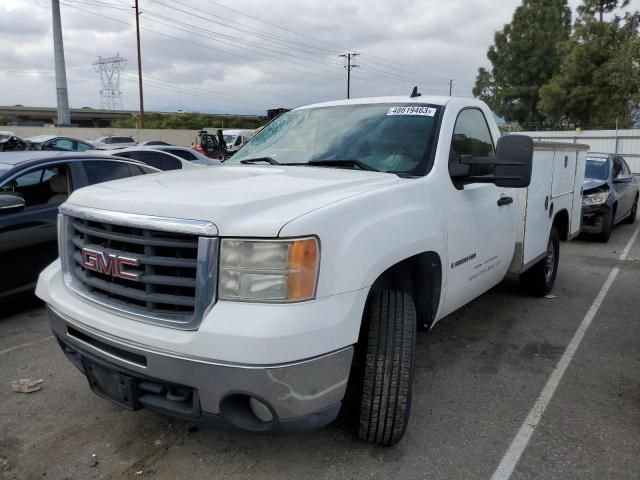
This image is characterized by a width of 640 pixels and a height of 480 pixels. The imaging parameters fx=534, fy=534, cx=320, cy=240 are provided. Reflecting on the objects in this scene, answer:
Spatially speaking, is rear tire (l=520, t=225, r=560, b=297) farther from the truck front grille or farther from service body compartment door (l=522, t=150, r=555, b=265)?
the truck front grille

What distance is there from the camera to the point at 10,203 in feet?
15.3

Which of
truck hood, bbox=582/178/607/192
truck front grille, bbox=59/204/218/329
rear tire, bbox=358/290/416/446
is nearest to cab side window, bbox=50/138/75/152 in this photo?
truck hood, bbox=582/178/607/192

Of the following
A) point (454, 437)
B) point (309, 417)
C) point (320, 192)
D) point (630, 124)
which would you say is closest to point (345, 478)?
point (309, 417)

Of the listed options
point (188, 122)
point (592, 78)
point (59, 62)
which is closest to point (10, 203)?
point (59, 62)

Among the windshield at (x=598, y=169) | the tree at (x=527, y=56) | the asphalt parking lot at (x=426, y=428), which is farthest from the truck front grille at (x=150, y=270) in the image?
the tree at (x=527, y=56)

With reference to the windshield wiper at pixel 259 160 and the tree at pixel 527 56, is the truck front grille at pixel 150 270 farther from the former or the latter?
the tree at pixel 527 56

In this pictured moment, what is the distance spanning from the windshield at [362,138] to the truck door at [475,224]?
0.25m

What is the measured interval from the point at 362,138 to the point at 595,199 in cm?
771

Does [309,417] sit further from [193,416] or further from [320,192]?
[320,192]

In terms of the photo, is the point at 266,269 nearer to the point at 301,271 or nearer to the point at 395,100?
the point at 301,271

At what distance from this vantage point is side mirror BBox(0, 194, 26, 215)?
461 centimetres

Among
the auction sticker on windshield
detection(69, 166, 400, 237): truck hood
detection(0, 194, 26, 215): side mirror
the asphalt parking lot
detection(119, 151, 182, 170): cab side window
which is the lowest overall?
the asphalt parking lot

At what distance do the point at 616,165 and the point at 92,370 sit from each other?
1121 centimetres

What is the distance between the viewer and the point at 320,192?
2602mm
